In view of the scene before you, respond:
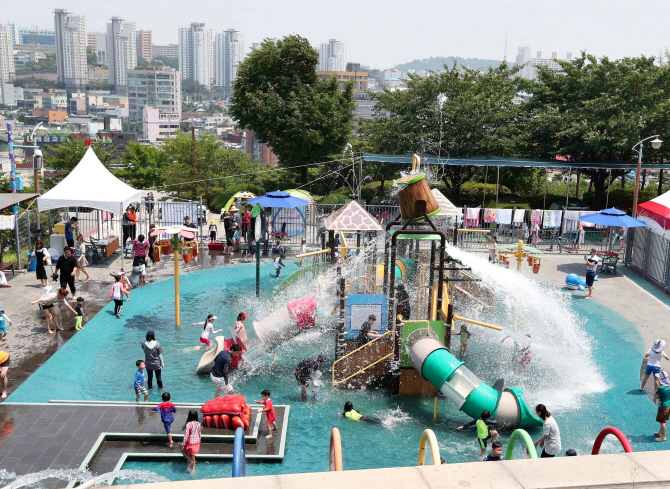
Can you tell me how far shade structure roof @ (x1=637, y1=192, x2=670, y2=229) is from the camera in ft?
79.4

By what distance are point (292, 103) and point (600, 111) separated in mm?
17708

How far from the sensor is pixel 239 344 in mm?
15266

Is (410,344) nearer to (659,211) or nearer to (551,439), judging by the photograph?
(551,439)

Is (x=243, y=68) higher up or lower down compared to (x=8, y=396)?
higher up

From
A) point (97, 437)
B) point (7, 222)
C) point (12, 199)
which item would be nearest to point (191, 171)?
point (7, 222)

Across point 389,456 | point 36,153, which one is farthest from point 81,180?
point 389,456

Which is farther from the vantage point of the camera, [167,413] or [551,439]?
[167,413]

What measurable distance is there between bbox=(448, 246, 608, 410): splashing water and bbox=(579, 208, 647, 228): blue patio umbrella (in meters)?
5.78

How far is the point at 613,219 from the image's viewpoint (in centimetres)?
2572

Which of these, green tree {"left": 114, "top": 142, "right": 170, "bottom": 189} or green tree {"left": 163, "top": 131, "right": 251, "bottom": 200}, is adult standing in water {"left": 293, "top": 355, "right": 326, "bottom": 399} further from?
green tree {"left": 114, "top": 142, "right": 170, "bottom": 189}

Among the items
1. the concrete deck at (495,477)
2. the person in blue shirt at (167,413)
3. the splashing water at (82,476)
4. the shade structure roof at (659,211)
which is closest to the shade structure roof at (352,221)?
the person in blue shirt at (167,413)

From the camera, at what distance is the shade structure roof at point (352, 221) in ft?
60.8

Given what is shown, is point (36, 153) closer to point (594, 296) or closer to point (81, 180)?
point (81, 180)

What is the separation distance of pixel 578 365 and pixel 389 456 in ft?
23.4
